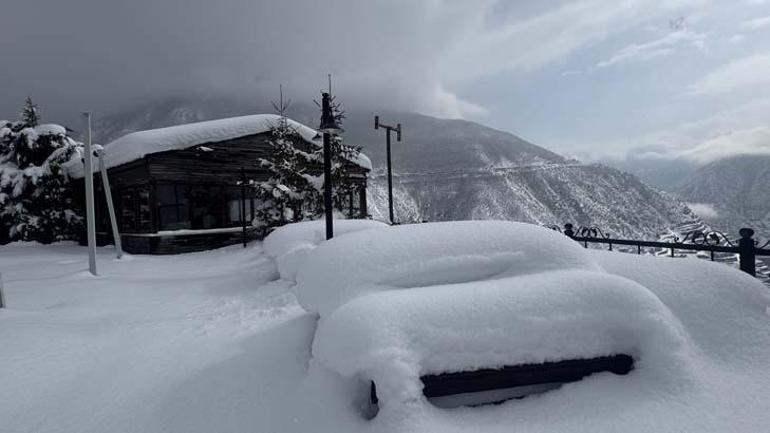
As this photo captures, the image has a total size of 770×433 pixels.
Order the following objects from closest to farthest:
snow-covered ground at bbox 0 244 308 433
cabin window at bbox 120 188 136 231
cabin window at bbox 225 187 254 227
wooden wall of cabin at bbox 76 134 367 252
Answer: snow-covered ground at bbox 0 244 308 433
wooden wall of cabin at bbox 76 134 367 252
cabin window at bbox 225 187 254 227
cabin window at bbox 120 188 136 231

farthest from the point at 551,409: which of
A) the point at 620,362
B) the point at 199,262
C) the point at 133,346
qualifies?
the point at 199,262

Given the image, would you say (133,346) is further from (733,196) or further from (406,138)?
(733,196)

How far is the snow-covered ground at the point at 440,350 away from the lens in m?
2.40

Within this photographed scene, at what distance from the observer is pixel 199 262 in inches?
473

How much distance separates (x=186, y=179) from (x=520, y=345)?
14.9m

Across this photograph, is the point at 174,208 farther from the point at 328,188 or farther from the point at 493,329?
the point at 493,329

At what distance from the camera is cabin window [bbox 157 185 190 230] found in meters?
15.0

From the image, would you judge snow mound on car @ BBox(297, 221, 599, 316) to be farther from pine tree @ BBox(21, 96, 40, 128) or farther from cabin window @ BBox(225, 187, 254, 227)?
pine tree @ BBox(21, 96, 40, 128)

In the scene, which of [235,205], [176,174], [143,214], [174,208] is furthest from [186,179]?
[235,205]

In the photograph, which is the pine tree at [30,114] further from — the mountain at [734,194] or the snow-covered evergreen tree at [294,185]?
the mountain at [734,194]

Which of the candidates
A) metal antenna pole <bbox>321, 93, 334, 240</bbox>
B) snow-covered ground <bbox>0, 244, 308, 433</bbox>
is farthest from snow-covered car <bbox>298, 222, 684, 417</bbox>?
metal antenna pole <bbox>321, 93, 334, 240</bbox>

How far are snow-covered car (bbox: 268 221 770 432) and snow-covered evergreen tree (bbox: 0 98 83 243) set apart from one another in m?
21.9

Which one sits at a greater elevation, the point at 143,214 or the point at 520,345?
the point at 143,214

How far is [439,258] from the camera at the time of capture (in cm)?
302
